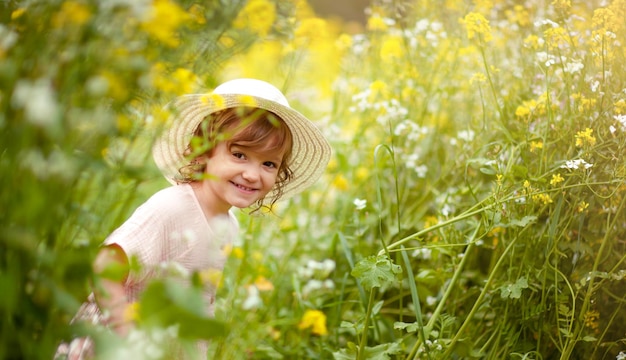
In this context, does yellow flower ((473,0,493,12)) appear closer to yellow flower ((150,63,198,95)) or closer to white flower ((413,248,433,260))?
white flower ((413,248,433,260))

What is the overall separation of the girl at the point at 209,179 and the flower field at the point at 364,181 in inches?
4.1

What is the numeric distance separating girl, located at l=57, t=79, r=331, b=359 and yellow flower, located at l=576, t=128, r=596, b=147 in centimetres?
70

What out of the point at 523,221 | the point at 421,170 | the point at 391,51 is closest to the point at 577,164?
the point at 523,221

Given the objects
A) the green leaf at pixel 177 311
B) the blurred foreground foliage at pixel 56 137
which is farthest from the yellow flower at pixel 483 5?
the green leaf at pixel 177 311

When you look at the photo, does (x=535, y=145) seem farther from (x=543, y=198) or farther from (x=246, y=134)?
(x=246, y=134)

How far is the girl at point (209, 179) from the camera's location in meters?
1.68

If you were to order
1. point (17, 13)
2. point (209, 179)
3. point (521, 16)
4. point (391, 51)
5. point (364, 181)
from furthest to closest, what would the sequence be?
point (391, 51)
point (364, 181)
point (521, 16)
point (209, 179)
point (17, 13)

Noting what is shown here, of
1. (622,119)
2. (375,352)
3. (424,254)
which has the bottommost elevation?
(424,254)

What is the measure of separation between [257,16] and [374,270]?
0.87 metres

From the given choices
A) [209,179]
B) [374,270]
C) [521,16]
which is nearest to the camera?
[374,270]

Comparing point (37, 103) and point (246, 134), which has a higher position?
point (37, 103)

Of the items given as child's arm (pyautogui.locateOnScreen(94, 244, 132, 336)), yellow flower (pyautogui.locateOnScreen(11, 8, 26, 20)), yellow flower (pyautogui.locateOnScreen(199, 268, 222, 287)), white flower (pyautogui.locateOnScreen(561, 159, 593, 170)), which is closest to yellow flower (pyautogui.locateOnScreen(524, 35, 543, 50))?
white flower (pyautogui.locateOnScreen(561, 159, 593, 170))

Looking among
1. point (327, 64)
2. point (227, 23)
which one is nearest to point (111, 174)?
point (227, 23)

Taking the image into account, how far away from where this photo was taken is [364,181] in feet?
9.34
